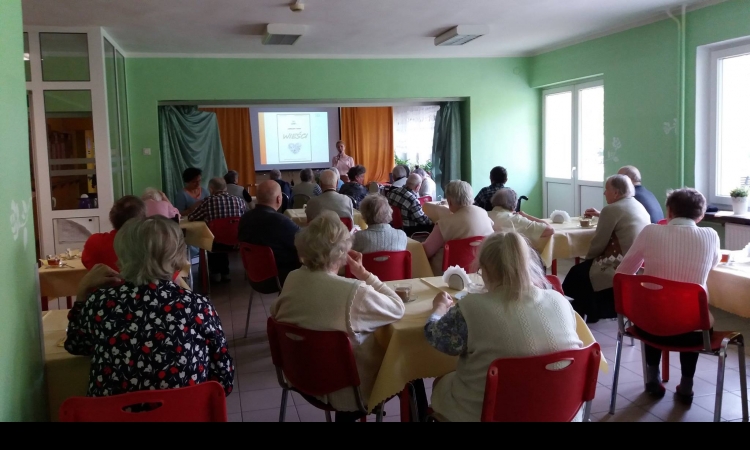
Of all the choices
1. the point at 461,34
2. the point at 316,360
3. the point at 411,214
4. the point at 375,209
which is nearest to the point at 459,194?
the point at 375,209

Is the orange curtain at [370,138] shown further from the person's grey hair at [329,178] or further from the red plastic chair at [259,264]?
the red plastic chair at [259,264]

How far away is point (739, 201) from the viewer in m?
5.56

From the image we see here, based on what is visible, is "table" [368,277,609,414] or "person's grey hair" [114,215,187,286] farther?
"table" [368,277,609,414]

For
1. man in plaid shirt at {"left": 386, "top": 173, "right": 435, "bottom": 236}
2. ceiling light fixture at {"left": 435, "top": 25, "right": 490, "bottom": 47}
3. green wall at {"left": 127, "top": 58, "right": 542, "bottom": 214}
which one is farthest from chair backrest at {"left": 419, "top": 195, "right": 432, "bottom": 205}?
ceiling light fixture at {"left": 435, "top": 25, "right": 490, "bottom": 47}

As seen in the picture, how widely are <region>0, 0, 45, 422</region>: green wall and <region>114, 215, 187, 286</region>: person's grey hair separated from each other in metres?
0.31

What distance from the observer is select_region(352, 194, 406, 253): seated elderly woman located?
3924 millimetres

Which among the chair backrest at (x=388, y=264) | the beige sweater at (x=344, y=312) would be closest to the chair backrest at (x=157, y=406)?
the beige sweater at (x=344, y=312)

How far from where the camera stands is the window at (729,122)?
6.05 meters

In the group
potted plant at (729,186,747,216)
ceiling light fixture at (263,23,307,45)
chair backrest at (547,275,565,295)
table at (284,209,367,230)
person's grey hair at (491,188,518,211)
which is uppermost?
ceiling light fixture at (263,23,307,45)

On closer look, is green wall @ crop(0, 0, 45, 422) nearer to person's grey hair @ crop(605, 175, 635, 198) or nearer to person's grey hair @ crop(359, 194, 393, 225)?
person's grey hair @ crop(359, 194, 393, 225)

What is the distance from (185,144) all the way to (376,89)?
298 cm

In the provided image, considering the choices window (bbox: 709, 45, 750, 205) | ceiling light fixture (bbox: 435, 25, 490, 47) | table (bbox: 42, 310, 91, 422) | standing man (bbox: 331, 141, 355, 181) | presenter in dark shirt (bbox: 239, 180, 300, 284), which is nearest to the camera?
table (bbox: 42, 310, 91, 422)

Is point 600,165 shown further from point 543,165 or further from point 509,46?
point 509,46

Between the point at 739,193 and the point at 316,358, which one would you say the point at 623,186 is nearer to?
the point at 739,193
